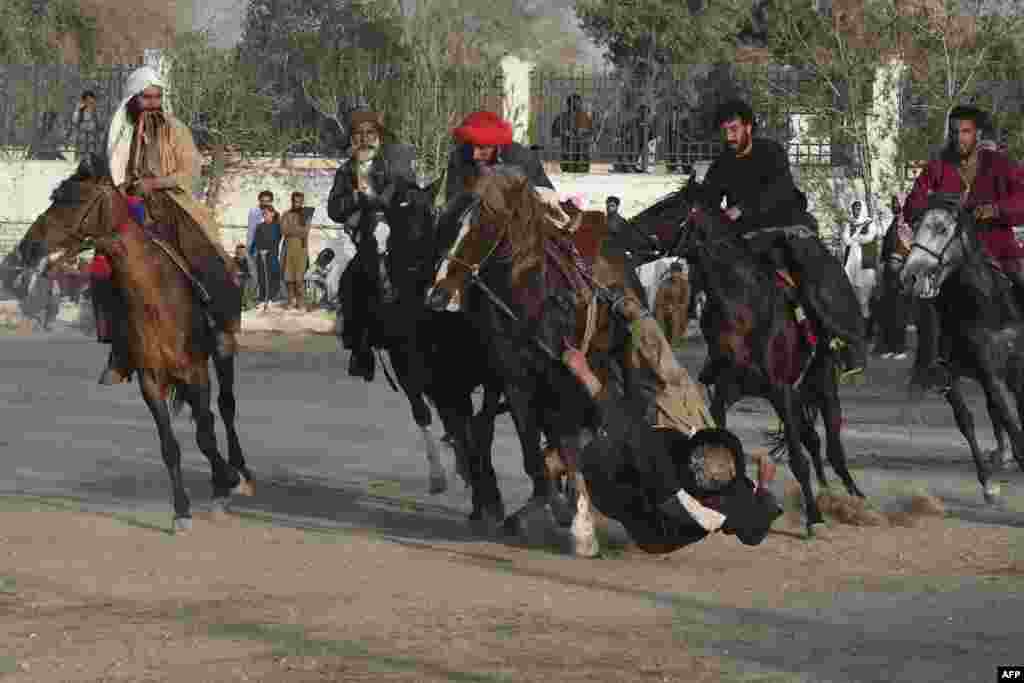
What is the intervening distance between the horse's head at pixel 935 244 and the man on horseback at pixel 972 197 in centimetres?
13

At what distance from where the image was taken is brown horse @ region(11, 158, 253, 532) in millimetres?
13609

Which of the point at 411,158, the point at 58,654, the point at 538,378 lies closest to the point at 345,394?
the point at 411,158

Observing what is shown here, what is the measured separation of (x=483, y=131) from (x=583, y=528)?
2.45m

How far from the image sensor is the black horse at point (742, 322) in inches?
535

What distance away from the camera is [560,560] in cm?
1234

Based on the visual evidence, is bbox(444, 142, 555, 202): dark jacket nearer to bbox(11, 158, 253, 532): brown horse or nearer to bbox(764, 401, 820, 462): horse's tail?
bbox(11, 158, 253, 532): brown horse

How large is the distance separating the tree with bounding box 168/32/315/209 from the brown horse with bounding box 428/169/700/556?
26374mm

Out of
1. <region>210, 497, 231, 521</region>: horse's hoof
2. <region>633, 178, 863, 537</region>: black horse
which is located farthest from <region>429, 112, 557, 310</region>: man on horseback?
<region>210, 497, 231, 521</region>: horse's hoof

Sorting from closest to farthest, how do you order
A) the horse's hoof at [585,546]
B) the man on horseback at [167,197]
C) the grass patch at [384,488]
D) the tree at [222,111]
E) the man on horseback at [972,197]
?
the horse's hoof at [585,546] < the man on horseback at [167,197] < the man on horseback at [972,197] < the grass patch at [384,488] < the tree at [222,111]

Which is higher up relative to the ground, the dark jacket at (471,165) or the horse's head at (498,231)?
the dark jacket at (471,165)

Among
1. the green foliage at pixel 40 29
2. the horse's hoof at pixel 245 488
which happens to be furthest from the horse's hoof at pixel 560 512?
the green foliage at pixel 40 29

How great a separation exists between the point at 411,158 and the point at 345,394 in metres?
8.56

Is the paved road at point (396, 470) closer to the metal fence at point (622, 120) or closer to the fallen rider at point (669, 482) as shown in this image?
the fallen rider at point (669, 482)

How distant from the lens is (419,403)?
1536 centimetres
